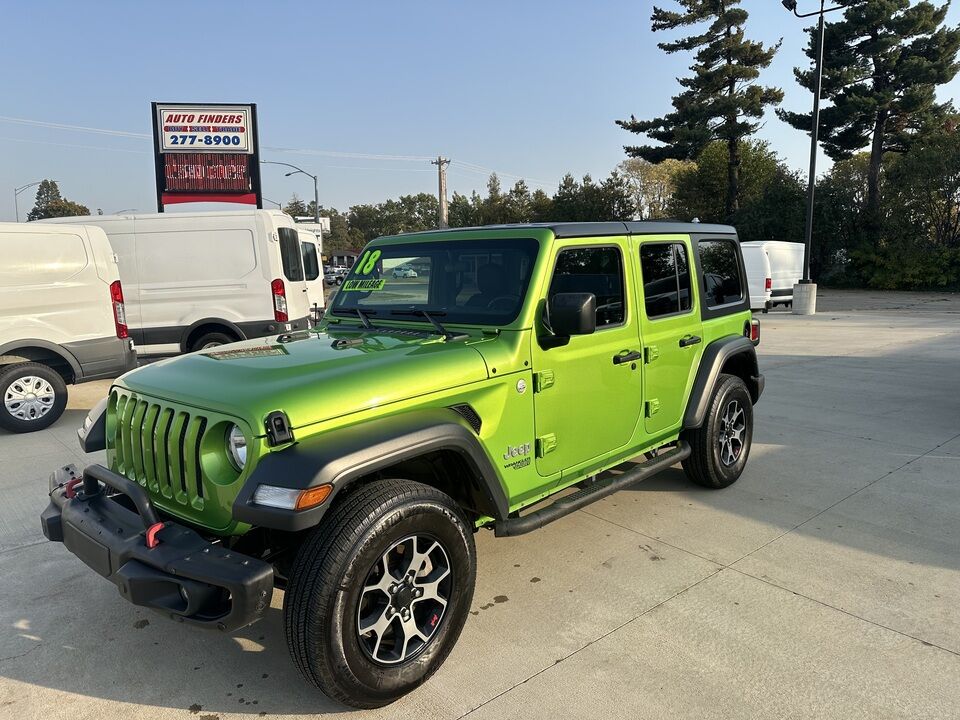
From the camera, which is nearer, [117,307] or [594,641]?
[594,641]

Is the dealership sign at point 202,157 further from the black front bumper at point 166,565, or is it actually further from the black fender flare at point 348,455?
the black fender flare at point 348,455

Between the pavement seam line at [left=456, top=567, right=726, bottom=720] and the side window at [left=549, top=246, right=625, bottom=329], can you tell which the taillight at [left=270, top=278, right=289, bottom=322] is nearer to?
the side window at [left=549, top=246, right=625, bottom=329]

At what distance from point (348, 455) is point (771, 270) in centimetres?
1987

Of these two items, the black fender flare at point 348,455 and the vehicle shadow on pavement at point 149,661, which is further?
the vehicle shadow on pavement at point 149,661

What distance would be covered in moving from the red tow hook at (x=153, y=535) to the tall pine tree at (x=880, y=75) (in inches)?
1313

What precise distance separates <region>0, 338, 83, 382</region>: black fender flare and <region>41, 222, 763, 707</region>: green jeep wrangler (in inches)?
179

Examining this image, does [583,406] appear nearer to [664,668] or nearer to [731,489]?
[664,668]

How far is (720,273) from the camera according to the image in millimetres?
4805

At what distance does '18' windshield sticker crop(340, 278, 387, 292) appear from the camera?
396cm

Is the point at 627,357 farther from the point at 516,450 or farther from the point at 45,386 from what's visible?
the point at 45,386

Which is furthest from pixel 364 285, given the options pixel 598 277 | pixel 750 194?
pixel 750 194

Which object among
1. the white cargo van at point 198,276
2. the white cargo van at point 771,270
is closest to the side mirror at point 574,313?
the white cargo van at point 198,276

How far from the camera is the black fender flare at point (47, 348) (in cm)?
688

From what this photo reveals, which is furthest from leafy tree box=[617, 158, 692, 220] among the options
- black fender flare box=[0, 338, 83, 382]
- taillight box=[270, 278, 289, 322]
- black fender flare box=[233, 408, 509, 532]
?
black fender flare box=[233, 408, 509, 532]
